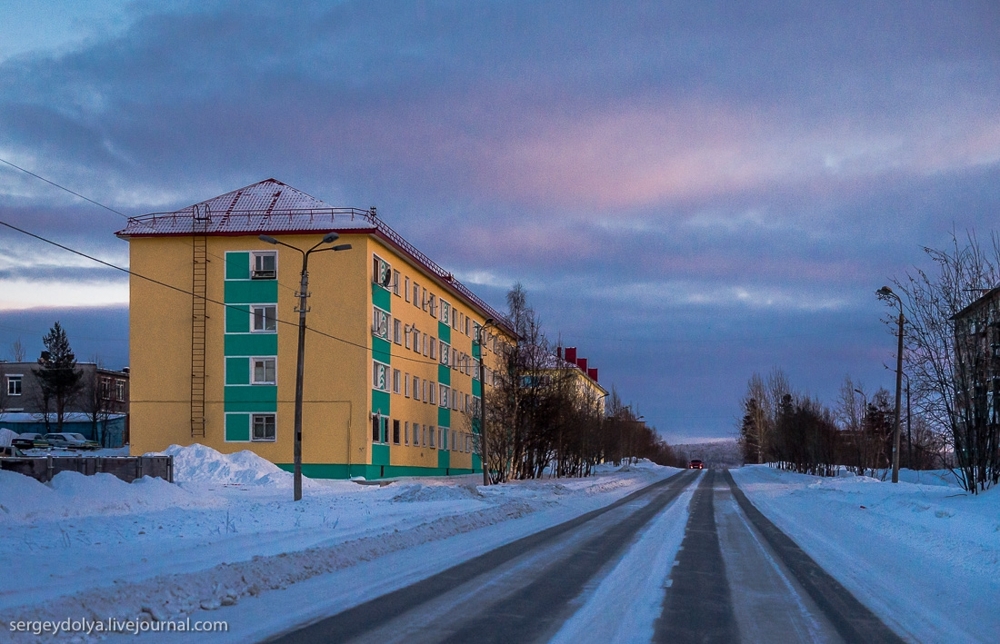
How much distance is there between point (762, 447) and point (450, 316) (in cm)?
6431

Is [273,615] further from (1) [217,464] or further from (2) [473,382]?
(2) [473,382]

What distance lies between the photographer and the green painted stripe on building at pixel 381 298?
168 ft

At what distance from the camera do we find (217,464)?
1662 inches

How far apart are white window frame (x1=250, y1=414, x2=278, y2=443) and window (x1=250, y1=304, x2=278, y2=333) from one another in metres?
4.54

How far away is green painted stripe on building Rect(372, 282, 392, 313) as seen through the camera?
2014 inches

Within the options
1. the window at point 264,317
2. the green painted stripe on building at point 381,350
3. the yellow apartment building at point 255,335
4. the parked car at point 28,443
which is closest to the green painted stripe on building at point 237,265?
the yellow apartment building at point 255,335

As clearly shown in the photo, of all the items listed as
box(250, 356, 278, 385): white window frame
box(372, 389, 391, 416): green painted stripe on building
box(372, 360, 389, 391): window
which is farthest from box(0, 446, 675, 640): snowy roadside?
box(372, 360, 389, 391): window

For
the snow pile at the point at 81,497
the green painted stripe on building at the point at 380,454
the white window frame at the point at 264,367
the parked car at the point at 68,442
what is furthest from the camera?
the parked car at the point at 68,442

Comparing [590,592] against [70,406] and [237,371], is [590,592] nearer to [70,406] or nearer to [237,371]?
[237,371]

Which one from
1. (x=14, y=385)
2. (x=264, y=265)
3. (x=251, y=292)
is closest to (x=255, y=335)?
(x=251, y=292)

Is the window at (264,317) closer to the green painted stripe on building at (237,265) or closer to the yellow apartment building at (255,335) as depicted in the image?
the yellow apartment building at (255,335)

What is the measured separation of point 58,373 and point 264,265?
48.7 metres

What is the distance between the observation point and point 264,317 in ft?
163

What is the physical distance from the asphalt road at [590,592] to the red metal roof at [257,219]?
112ft
